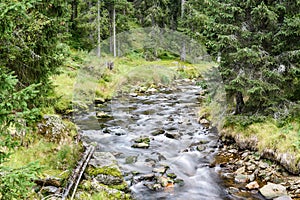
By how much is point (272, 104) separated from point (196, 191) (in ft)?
13.9

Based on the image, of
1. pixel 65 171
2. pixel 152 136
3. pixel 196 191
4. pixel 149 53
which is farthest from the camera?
pixel 149 53

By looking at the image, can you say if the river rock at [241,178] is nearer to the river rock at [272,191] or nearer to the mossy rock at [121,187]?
the river rock at [272,191]

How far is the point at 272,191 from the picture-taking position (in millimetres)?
7039

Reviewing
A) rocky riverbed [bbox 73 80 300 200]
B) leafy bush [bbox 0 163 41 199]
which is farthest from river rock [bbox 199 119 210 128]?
leafy bush [bbox 0 163 41 199]

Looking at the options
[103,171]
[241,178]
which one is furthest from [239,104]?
[103,171]

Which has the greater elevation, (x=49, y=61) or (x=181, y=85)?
(x=49, y=61)

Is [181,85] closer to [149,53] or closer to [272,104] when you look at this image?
[149,53]

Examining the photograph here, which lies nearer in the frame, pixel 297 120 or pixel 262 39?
pixel 297 120

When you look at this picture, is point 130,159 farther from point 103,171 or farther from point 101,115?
point 101,115

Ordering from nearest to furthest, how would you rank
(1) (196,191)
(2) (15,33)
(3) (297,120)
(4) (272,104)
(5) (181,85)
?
(2) (15,33) < (1) (196,191) < (3) (297,120) < (4) (272,104) < (5) (181,85)

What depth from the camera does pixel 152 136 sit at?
11766 millimetres

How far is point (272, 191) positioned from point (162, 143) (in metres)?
4.76

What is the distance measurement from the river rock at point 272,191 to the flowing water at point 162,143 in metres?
0.87

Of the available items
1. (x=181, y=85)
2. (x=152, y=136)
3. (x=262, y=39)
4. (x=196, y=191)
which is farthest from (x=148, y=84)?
(x=196, y=191)
